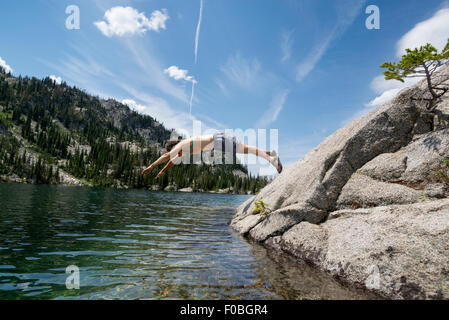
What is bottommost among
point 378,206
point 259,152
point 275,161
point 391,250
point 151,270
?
point 151,270

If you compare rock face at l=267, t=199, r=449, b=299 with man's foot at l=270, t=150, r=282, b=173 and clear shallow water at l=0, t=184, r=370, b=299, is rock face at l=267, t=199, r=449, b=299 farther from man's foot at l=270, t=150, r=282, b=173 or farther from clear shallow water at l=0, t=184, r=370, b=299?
man's foot at l=270, t=150, r=282, b=173

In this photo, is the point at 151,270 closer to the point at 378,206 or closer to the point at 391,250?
the point at 391,250

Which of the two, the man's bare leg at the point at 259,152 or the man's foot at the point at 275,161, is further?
the man's foot at the point at 275,161

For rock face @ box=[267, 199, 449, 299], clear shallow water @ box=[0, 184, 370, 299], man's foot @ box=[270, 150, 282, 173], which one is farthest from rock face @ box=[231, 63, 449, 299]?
man's foot @ box=[270, 150, 282, 173]

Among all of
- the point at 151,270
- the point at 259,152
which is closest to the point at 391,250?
the point at 151,270

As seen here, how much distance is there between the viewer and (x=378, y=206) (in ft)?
22.5

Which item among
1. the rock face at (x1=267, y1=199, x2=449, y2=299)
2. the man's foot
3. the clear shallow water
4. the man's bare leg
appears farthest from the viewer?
the man's foot

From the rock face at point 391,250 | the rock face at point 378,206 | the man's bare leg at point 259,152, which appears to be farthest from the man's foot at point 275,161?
the rock face at point 391,250

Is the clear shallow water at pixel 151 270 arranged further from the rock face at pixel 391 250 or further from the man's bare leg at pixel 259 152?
the man's bare leg at pixel 259 152

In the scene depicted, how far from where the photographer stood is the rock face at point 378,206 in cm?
472

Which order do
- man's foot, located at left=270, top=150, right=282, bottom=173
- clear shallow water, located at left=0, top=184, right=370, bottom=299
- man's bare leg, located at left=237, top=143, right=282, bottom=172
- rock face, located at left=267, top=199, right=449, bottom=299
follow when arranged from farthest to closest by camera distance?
man's foot, located at left=270, top=150, right=282, bottom=173
man's bare leg, located at left=237, top=143, right=282, bottom=172
clear shallow water, located at left=0, top=184, right=370, bottom=299
rock face, located at left=267, top=199, right=449, bottom=299

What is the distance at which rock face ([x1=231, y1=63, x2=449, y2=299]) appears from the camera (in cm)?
472
